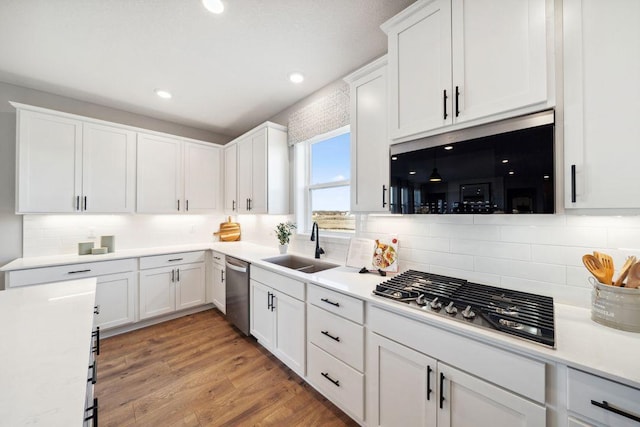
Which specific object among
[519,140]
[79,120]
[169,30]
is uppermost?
[169,30]

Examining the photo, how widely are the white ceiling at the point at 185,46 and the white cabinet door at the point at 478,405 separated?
2.22 meters

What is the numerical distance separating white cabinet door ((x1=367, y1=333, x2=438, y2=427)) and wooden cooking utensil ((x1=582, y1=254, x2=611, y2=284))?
0.83 m

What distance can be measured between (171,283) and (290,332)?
1.98 metres

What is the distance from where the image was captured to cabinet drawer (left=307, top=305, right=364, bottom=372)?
1.49 meters

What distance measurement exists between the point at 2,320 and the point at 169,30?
6.69 ft

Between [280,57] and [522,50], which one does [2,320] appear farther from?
[522,50]

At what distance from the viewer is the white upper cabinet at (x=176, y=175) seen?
312 centimetres

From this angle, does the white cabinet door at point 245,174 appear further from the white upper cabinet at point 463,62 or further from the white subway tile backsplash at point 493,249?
the white subway tile backsplash at point 493,249

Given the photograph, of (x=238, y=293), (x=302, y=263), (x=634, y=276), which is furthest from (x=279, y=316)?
(x=634, y=276)

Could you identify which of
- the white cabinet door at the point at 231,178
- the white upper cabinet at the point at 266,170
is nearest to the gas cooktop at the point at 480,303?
the white upper cabinet at the point at 266,170

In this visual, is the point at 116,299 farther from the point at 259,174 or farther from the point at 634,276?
the point at 634,276


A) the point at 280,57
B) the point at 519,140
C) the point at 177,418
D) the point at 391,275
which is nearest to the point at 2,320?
the point at 177,418

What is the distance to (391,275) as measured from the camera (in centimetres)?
185

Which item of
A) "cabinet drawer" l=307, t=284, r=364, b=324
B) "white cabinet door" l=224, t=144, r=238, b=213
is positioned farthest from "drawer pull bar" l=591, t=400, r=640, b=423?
"white cabinet door" l=224, t=144, r=238, b=213
